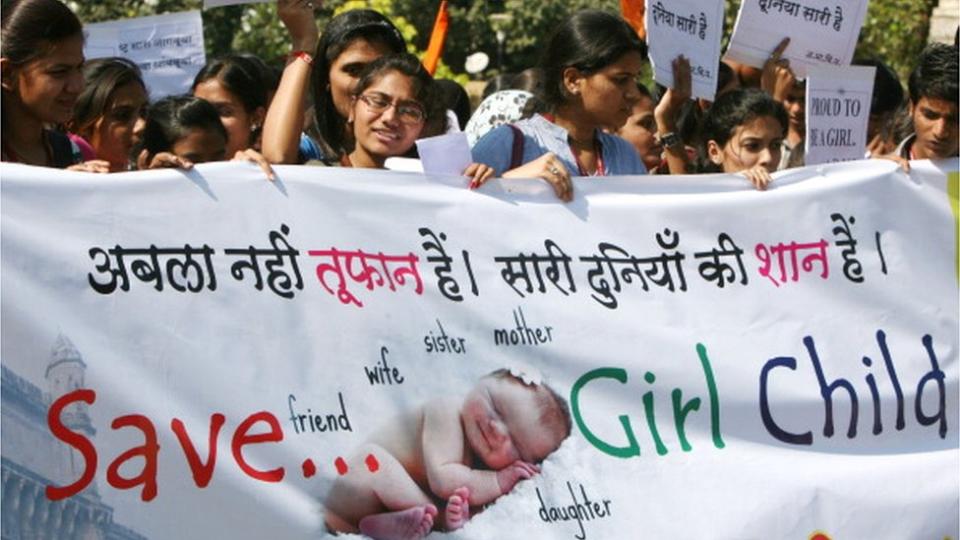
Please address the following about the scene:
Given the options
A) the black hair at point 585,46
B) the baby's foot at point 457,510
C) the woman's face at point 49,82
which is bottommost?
the baby's foot at point 457,510

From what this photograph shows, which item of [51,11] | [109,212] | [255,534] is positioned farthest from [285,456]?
[51,11]

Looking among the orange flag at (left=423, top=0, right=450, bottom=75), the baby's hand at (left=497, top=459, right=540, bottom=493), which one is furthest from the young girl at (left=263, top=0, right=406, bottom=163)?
the orange flag at (left=423, top=0, right=450, bottom=75)

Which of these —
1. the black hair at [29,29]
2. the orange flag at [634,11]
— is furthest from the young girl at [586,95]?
the orange flag at [634,11]

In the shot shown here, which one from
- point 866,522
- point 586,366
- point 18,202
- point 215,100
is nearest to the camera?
point 18,202

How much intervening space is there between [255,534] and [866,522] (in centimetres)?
164

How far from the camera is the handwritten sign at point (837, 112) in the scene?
5609mm

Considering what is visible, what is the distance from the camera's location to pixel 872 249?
5043 millimetres

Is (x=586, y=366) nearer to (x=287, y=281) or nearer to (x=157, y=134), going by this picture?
(x=287, y=281)

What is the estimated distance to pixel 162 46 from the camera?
23.1 ft

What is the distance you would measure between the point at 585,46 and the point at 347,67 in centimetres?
66

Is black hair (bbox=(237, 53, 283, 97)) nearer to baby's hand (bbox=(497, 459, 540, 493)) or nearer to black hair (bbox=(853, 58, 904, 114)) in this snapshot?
baby's hand (bbox=(497, 459, 540, 493))

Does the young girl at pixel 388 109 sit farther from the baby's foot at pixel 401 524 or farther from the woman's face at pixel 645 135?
the woman's face at pixel 645 135

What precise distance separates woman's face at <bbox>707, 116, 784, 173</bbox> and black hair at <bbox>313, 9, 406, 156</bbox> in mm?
1294

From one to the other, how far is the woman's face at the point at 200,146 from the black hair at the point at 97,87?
1.97 feet
